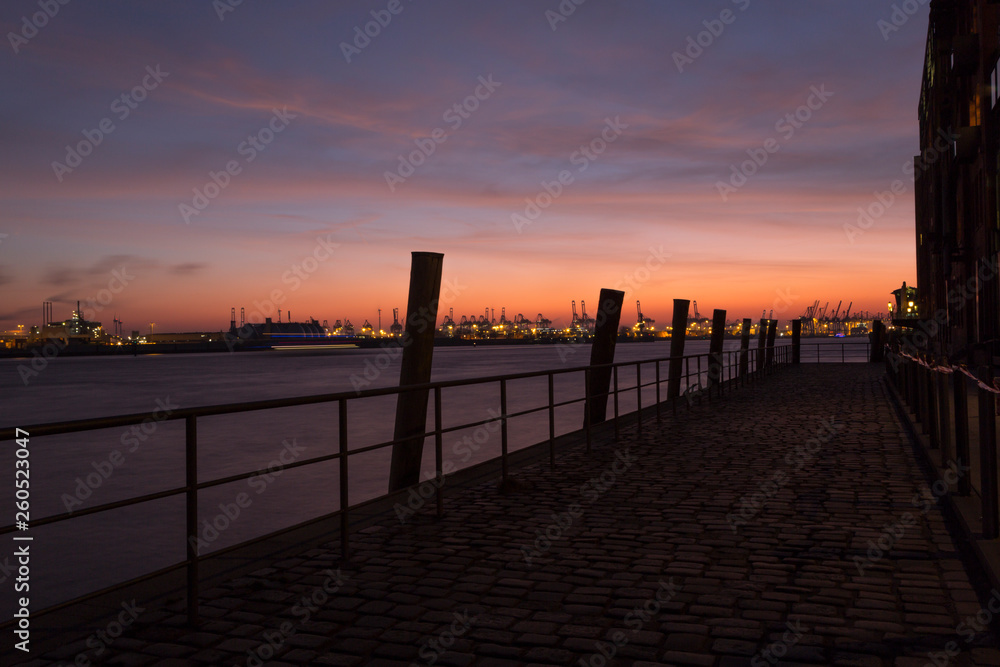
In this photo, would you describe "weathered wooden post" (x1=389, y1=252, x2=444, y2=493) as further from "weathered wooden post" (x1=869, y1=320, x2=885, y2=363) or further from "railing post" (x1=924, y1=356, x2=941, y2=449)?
"weathered wooden post" (x1=869, y1=320, x2=885, y2=363)

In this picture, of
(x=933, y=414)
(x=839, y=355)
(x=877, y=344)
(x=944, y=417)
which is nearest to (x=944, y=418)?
(x=944, y=417)

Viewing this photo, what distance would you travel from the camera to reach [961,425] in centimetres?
552

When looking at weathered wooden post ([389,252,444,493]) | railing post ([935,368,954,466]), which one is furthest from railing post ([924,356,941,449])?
weathered wooden post ([389,252,444,493])

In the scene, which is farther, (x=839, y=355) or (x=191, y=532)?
(x=839, y=355)

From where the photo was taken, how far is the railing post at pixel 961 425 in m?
5.11

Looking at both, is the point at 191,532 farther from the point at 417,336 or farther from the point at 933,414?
the point at 933,414

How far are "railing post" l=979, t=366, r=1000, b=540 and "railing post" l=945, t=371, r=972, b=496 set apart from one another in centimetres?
55

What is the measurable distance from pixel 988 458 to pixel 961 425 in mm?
1209

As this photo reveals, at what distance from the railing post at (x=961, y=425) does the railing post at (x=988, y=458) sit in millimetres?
549

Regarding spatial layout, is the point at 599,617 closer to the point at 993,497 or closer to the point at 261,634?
the point at 261,634

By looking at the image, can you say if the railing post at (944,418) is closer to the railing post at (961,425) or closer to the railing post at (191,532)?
the railing post at (961,425)

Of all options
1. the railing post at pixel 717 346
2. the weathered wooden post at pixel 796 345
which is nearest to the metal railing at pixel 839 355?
the weathered wooden post at pixel 796 345

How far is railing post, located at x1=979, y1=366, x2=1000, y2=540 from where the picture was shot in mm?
4344

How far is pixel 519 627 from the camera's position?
368 centimetres
